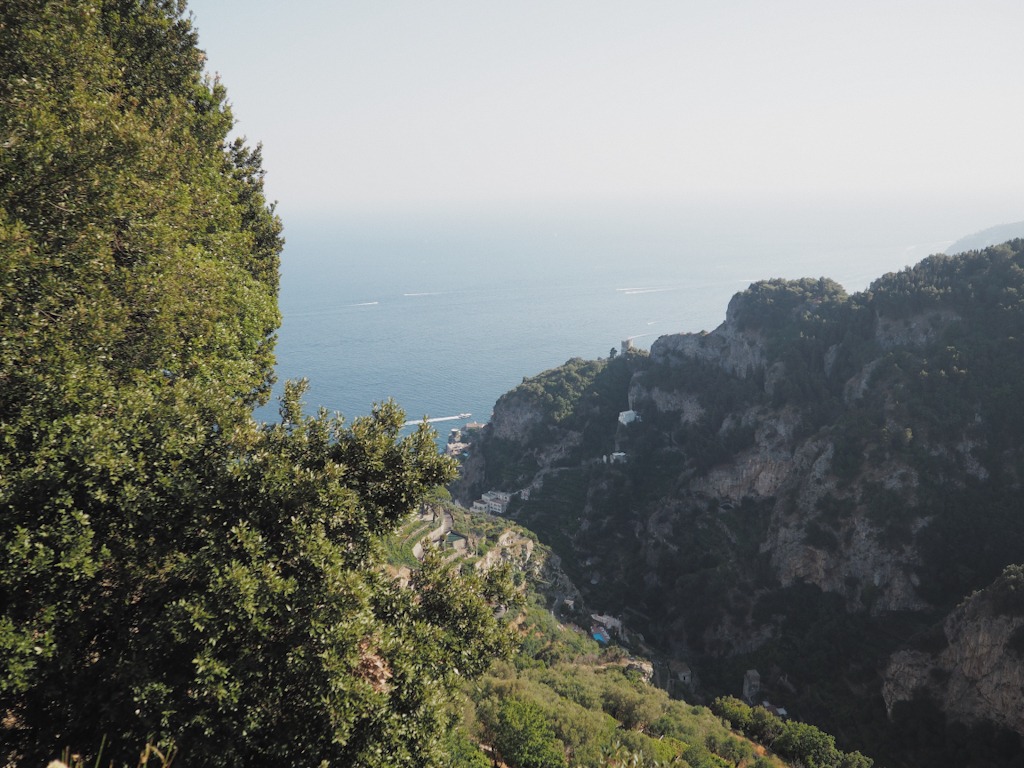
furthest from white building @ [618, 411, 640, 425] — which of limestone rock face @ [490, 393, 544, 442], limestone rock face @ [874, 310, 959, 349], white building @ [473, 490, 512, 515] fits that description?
limestone rock face @ [874, 310, 959, 349]

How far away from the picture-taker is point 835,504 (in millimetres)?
67438

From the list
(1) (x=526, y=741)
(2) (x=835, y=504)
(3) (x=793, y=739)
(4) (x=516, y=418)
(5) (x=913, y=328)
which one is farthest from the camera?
(4) (x=516, y=418)

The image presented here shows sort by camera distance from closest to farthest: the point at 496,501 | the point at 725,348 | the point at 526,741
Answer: the point at 526,741 → the point at 725,348 → the point at 496,501

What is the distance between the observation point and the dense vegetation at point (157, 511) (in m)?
8.81

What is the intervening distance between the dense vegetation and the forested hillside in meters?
52.7

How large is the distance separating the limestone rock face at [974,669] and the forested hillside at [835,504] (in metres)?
0.14

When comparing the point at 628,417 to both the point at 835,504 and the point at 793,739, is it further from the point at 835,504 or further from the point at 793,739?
the point at 793,739

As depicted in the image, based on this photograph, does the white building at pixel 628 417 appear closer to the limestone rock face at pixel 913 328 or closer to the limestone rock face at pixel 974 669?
the limestone rock face at pixel 913 328

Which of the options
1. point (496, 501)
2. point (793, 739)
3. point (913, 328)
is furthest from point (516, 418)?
point (793, 739)

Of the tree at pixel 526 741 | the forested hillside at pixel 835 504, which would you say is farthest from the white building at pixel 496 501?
the tree at pixel 526 741

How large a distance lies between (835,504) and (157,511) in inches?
2877

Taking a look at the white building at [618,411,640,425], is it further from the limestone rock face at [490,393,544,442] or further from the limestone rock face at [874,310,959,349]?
the limestone rock face at [874,310,959,349]

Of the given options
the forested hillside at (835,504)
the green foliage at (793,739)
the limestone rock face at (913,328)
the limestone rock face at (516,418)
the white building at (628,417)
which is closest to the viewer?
the green foliage at (793,739)

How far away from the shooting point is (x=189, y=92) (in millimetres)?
20391
